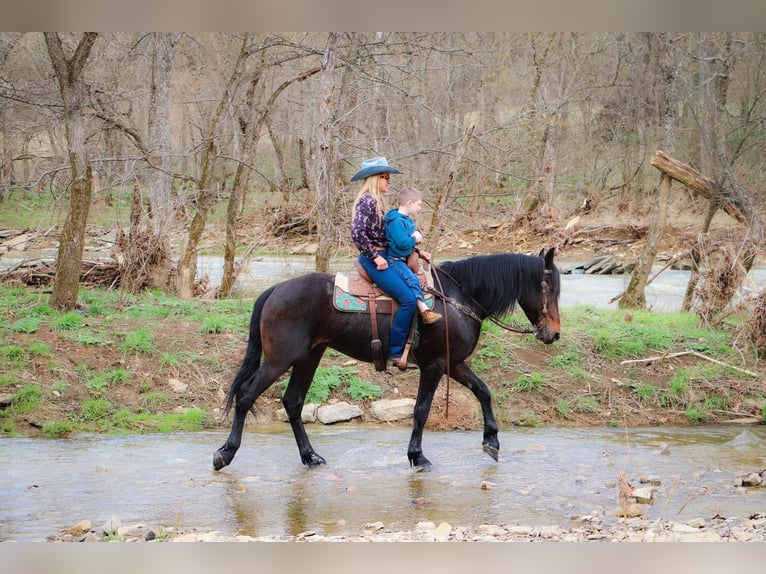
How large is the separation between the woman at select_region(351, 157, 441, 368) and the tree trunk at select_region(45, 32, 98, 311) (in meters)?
5.31

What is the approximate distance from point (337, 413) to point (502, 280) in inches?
107

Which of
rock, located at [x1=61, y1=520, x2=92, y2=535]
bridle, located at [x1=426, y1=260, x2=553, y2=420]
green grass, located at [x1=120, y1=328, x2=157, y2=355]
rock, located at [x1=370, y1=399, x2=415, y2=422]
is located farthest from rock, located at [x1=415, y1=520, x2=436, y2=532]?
green grass, located at [x1=120, y1=328, x2=157, y2=355]

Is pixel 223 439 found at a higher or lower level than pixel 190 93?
lower

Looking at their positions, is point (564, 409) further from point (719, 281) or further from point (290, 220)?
point (290, 220)

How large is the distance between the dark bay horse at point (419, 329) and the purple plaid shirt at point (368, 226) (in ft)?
1.96

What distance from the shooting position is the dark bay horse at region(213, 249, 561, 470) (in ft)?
22.9

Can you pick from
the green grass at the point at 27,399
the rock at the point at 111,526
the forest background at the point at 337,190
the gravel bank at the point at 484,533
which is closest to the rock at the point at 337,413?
the forest background at the point at 337,190

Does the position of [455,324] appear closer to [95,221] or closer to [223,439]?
[223,439]

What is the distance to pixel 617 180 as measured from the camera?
940 inches

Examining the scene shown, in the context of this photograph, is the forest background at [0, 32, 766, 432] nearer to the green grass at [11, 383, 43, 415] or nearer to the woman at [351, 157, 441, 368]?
the green grass at [11, 383, 43, 415]

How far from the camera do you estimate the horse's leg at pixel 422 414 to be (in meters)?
7.11

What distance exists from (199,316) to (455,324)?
15.1 ft

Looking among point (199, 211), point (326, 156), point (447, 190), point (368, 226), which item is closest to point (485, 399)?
point (368, 226)
